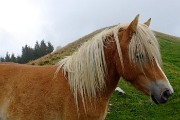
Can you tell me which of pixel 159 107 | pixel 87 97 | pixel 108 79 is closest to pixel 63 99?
pixel 87 97

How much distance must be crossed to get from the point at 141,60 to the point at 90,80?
0.80m

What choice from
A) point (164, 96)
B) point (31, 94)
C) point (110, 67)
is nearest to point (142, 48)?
point (110, 67)

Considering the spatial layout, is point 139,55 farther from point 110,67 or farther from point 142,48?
point 110,67

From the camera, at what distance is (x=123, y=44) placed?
5254mm

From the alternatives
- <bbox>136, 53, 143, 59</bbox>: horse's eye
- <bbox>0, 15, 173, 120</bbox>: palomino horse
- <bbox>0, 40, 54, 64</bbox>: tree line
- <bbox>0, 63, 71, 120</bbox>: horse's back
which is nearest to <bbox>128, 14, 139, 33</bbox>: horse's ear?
<bbox>0, 15, 173, 120</bbox>: palomino horse

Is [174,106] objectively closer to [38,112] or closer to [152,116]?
[152,116]

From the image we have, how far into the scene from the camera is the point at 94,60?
5.45 m

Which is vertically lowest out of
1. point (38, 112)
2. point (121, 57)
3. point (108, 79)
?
point (38, 112)

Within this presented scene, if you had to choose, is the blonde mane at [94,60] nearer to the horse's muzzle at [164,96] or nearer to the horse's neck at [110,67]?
the horse's neck at [110,67]

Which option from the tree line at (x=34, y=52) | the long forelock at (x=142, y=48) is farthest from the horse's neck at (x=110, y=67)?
the tree line at (x=34, y=52)

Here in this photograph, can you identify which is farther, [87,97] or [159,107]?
[159,107]

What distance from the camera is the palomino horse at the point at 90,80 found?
16.9 feet

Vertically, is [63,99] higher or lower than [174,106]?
higher

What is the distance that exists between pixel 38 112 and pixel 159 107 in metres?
11.7
